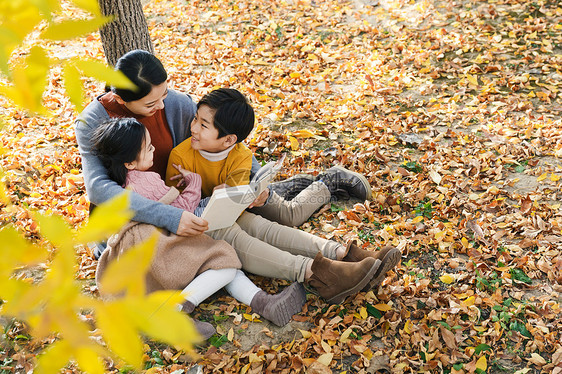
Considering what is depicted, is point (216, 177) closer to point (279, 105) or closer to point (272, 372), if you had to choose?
point (272, 372)

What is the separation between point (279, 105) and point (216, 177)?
1.84 meters

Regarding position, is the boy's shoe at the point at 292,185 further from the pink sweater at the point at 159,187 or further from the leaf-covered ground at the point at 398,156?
the pink sweater at the point at 159,187

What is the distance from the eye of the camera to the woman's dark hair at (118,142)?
2576 mm

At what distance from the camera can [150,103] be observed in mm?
2771

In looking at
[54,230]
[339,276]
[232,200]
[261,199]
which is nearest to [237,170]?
[261,199]

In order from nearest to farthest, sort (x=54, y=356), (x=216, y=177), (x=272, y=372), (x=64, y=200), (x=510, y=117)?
(x=54, y=356) < (x=272, y=372) < (x=216, y=177) < (x=64, y=200) < (x=510, y=117)

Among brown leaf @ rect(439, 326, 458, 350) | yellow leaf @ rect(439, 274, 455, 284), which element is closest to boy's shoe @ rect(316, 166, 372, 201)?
yellow leaf @ rect(439, 274, 455, 284)

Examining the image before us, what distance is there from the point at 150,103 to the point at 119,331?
2.34 m

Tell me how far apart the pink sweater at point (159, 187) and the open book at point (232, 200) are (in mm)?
196

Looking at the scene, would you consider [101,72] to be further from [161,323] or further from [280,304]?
[280,304]

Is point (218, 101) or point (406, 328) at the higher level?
point (218, 101)

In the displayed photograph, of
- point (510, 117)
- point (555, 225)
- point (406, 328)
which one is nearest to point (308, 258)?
point (406, 328)

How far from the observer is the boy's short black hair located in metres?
2.87

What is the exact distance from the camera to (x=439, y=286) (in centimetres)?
291
